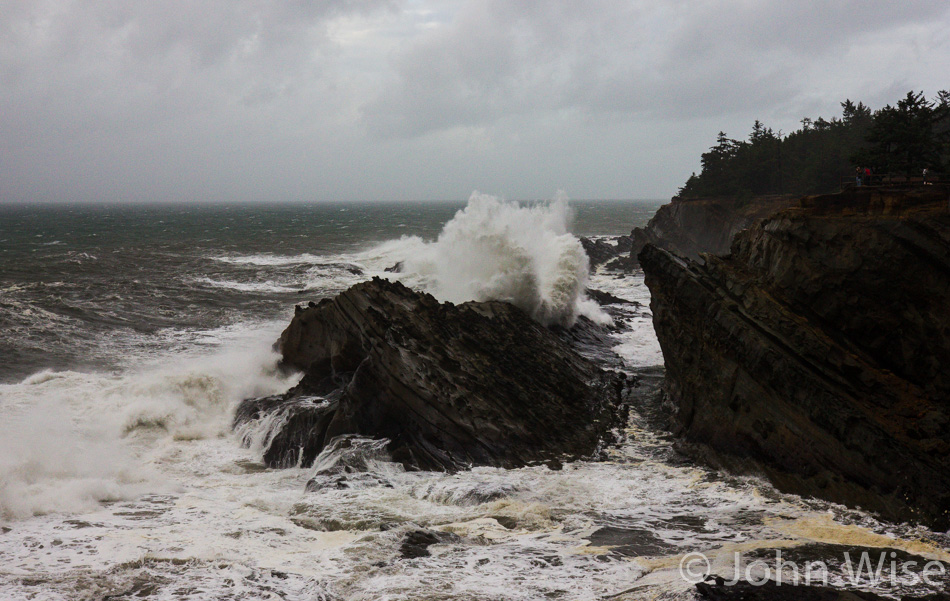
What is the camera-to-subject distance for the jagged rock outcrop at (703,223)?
45.7m

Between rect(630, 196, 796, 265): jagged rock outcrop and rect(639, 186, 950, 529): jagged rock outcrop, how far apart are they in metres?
30.3

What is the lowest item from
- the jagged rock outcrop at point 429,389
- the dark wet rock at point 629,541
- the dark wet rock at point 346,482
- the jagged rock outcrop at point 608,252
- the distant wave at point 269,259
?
the dark wet rock at point 346,482

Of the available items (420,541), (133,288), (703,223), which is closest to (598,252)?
(703,223)

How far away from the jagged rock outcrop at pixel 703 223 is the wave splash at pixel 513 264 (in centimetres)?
2015

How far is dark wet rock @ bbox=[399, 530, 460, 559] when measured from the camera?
10.2 meters

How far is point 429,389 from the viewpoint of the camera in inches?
594

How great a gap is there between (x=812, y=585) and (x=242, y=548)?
8.58 metres

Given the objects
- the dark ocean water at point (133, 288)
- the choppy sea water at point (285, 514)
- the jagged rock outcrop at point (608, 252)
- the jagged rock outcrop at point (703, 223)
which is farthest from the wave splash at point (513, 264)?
the jagged rock outcrop at point (608, 252)

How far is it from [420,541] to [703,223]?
4731cm

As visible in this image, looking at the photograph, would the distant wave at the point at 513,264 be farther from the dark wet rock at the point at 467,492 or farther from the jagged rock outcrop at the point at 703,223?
the jagged rock outcrop at the point at 703,223

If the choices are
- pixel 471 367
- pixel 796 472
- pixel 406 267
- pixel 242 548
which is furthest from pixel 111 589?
pixel 406 267

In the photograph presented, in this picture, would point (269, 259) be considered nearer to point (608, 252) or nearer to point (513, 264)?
point (608, 252)

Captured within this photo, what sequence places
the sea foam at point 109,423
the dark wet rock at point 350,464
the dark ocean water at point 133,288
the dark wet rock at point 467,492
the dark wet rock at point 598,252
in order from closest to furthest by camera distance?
the dark wet rock at point 467,492
the sea foam at point 109,423
the dark wet rock at point 350,464
the dark ocean water at point 133,288
the dark wet rock at point 598,252

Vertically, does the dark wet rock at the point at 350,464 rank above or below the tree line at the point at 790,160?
below
